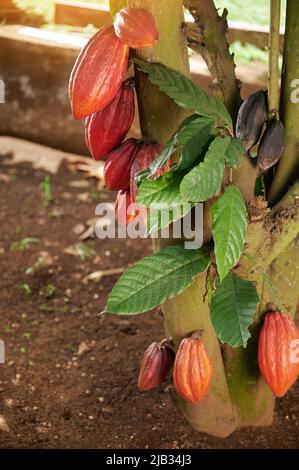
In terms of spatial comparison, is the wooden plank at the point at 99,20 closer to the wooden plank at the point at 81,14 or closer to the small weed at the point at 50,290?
the wooden plank at the point at 81,14

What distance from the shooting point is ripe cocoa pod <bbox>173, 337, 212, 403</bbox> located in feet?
5.47

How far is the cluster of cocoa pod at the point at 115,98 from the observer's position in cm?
125

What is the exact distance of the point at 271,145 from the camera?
4.86 feet

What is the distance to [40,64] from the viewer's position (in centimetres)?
368

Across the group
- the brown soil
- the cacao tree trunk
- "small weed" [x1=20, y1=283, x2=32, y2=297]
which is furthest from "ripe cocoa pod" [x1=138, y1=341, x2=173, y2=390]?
"small weed" [x1=20, y1=283, x2=32, y2=297]

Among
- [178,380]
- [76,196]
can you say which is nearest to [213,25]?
[178,380]

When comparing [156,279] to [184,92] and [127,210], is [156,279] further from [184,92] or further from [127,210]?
[184,92]

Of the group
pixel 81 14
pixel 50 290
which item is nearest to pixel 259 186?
pixel 50 290

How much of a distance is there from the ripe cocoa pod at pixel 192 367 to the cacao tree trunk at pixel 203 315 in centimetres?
5

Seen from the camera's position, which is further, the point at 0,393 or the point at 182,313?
the point at 0,393

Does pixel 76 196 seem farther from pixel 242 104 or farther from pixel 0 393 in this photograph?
pixel 242 104

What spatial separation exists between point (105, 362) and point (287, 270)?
759 mm

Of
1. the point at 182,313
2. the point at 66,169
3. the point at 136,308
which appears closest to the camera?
the point at 136,308
